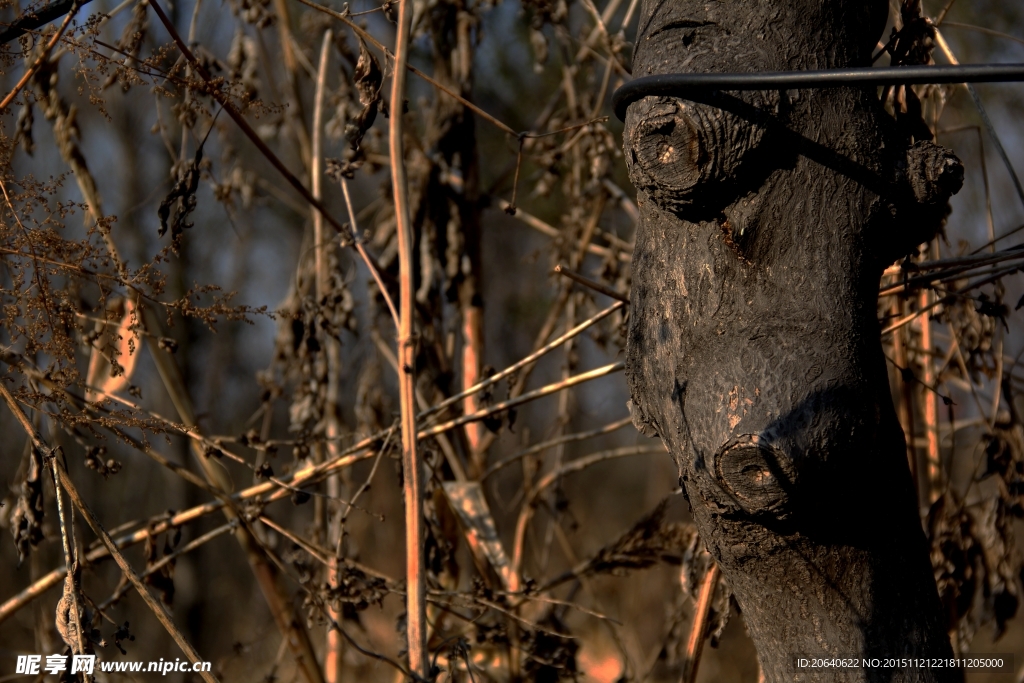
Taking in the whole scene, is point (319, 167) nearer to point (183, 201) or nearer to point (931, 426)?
point (183, 201)

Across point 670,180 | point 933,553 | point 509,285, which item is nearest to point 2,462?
point 670,180

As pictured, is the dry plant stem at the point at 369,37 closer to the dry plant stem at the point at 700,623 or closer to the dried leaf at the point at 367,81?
the dried leaf at the point at 367,81

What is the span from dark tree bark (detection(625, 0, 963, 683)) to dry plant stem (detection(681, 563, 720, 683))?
0.54m

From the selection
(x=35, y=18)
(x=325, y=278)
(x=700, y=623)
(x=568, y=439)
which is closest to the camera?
(x=35, y=18)

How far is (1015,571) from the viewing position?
5.48ft

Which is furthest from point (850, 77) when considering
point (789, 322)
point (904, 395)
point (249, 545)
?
point (249, 545)

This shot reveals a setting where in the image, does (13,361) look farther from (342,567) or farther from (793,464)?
(793,464)

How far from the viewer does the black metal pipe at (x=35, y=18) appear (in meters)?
1.05

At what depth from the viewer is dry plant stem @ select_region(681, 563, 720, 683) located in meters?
1.42

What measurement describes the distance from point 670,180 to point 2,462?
7.33 ft

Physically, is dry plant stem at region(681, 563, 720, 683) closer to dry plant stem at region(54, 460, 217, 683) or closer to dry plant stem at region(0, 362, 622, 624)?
dry plant stem at region(0, 362, 622, 624)

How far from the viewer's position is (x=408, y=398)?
3.00ft

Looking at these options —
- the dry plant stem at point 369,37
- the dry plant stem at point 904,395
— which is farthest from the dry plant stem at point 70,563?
the dry plant stem at point 904,395

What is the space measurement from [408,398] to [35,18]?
29.0 inches
